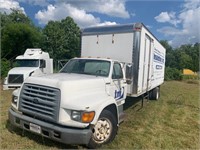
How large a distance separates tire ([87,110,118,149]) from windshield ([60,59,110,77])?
119cm

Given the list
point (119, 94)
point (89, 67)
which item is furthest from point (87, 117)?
point (89, 67)

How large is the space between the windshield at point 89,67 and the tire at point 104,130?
119 cm

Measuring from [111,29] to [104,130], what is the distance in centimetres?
359

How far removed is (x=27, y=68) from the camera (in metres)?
13.8

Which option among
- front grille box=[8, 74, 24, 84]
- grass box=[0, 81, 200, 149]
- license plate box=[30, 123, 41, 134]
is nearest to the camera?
license plate box=[30, 123, 41, 134]

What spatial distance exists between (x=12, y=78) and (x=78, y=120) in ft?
34.5

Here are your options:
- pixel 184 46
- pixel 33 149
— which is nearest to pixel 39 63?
pixel 33 149

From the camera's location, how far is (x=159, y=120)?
23.4 feet

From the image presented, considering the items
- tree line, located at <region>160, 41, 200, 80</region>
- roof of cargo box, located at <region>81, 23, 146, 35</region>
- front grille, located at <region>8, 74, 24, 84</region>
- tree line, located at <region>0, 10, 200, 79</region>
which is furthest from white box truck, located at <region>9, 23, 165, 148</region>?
tree line, located at <region>160, 41, 200, 80</region>

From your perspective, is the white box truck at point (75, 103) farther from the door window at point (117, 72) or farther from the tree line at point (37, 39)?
the tree line at point (37, 39)

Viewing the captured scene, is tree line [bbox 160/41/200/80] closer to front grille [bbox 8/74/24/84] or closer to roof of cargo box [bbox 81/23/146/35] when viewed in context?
front grille [bbox 8/74/24/84]

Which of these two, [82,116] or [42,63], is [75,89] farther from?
[42,63]

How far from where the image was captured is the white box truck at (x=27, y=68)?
12852mm

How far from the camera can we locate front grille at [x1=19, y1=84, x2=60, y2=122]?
3.85 metres
